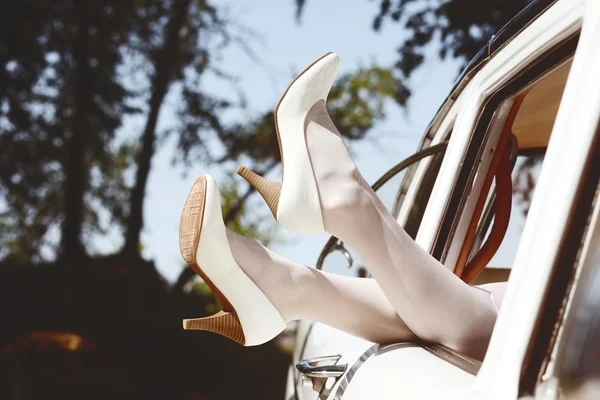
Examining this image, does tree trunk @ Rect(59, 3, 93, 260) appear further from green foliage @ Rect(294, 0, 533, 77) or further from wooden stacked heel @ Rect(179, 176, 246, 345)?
wooden stacked heel @ Rect(179, 176, 246, 345)

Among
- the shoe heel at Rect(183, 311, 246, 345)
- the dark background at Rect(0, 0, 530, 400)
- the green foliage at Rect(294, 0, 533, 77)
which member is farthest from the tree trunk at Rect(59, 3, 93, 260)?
the shoe heel at Rect(183, 311, 246, 345)

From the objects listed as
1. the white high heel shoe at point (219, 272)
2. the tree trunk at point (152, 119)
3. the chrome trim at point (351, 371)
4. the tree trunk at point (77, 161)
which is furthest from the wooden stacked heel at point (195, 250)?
the tree trunk at point (152, 119)

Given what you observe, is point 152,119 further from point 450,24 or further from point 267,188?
point 267,188

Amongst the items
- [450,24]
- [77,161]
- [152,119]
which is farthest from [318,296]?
[152,119]

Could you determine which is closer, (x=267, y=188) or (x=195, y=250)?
(x=195, y=250)

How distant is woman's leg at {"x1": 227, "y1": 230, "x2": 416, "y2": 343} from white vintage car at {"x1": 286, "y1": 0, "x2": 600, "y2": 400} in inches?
2.1

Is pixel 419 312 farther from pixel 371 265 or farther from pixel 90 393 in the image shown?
pixel 90 393

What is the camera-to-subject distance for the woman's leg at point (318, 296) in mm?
1378

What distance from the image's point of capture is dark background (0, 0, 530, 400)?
6.93 m

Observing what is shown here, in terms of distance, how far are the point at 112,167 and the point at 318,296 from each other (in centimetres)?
1017

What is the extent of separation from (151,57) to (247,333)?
9263 millimetres

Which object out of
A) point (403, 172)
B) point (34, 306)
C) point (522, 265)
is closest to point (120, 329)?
point (34, 306)

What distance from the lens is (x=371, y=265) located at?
4.27 feet

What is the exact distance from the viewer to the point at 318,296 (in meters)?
1.38
